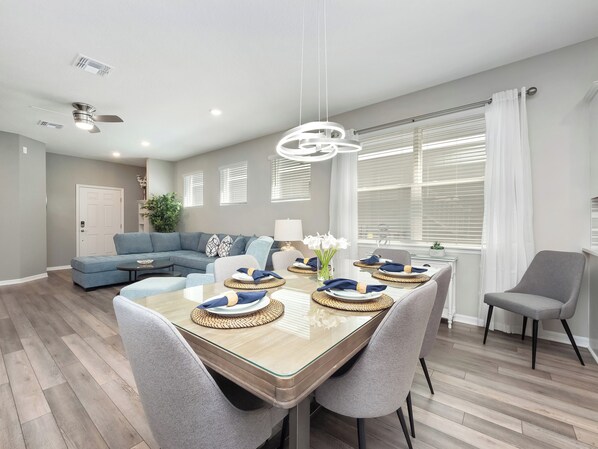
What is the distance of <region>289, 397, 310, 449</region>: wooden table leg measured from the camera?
86cm

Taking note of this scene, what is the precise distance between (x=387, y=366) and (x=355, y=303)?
0.98 feet

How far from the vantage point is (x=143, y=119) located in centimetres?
410

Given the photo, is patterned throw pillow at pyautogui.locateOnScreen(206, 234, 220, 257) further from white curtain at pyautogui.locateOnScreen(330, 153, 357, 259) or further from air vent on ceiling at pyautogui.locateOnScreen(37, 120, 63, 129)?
air vent on ceiling at pyautogui.locateOnScreen(37, 120, 63, 129)

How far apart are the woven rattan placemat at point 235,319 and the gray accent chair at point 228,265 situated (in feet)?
2.42

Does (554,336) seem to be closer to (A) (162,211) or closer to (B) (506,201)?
(B) (506,201)

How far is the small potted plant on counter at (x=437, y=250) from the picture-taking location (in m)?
2.96

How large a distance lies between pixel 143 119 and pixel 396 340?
182 inches

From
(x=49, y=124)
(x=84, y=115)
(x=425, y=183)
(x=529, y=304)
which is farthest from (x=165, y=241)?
(x=529, y=304)

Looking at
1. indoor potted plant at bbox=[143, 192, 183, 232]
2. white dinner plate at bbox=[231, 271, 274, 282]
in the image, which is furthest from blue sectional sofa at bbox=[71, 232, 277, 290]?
white dinner plate at bbox=[231, 271, 274, 282]

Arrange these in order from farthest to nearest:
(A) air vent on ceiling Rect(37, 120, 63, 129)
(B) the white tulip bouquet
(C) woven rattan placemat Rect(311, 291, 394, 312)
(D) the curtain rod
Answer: (A) air vent on ceiling Rect(37, 120, 63, 129), (D) the curtain rod, (B) the white tulip bouquet, (C) woven rattan placemat Rect(311, 291, 394, 312)

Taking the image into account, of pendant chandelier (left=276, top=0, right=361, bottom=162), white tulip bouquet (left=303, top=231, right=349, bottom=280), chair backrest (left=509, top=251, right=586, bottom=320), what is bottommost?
chair backrest (left=509, top=251, right=586, bottom=320)

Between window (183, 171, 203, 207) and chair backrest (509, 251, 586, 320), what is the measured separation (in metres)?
6.03

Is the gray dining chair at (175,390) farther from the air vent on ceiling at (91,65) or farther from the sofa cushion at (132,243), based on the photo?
the sofa cushion at (132,243)

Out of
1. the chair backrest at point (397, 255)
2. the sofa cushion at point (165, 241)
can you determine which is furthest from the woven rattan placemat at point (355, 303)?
the sofa cushion at point (165, 241)
